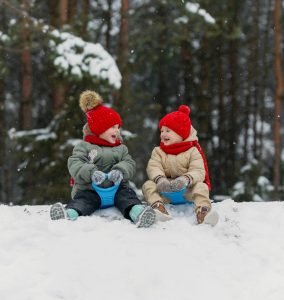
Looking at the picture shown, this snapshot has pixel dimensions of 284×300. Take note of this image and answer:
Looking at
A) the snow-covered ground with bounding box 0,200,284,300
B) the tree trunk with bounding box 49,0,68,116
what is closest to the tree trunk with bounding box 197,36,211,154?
the tree trunk with bounding box 49,0,68,116

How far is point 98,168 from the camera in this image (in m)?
6.31

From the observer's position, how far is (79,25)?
11.7 m

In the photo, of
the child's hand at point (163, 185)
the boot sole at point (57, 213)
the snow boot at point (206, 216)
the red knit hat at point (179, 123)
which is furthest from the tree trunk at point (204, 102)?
the boot sole at point (57, 213)

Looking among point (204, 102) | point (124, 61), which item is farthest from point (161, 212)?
point (204, 102)

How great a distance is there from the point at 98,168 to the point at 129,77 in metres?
8.62

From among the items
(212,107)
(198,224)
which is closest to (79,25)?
(198,224)

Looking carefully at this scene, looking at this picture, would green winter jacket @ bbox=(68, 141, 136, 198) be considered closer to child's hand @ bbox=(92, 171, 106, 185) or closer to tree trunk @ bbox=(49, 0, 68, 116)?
child's hand @ bbox=(92, 171, 106, 185)

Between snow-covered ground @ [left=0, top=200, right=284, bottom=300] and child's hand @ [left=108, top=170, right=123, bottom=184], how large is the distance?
41 centimetres

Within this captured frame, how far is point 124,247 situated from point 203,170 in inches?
63.8

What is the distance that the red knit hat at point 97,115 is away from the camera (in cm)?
635

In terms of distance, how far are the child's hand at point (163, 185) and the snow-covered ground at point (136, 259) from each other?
366mm

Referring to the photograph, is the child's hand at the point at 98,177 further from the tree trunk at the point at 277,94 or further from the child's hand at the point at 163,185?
the tree trunk at the point at 277,94

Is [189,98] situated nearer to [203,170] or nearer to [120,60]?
[120,60]

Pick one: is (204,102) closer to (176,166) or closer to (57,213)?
(176,166)
